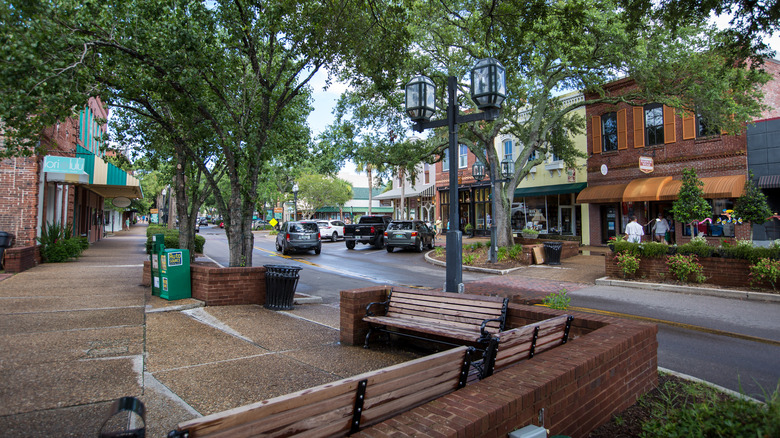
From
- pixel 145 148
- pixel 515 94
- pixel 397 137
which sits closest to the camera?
pixel 145 148

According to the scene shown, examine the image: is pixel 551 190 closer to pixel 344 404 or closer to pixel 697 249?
pixel 697 249

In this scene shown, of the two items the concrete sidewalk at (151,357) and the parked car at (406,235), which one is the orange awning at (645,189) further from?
the concrete sidewalk at (151,357)

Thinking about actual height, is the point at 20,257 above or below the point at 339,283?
above

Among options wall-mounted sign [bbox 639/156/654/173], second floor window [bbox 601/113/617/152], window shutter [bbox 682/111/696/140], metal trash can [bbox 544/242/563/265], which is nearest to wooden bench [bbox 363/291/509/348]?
metal trash can [bbox 544/242/563/265]

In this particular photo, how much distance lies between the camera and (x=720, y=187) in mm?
A: 17875

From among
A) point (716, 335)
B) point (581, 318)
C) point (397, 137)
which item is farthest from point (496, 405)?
point (397, 137)

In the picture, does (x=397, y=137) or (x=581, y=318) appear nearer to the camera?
(x=581, y=318)

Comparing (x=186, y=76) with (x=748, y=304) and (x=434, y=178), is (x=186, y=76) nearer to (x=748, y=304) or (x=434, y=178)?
(x=748, y=304)

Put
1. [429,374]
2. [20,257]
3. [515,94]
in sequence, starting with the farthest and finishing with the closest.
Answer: [515,94]
[20,257]
[429,374]

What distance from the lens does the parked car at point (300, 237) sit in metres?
22.5

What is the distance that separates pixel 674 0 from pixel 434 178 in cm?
3128

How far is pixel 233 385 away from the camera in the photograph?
4316 mm

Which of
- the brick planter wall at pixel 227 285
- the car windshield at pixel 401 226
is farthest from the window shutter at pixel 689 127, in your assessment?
the brick planter wall at pixel 227 285

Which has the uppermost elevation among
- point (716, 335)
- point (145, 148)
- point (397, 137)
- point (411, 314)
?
point (397, 137)
